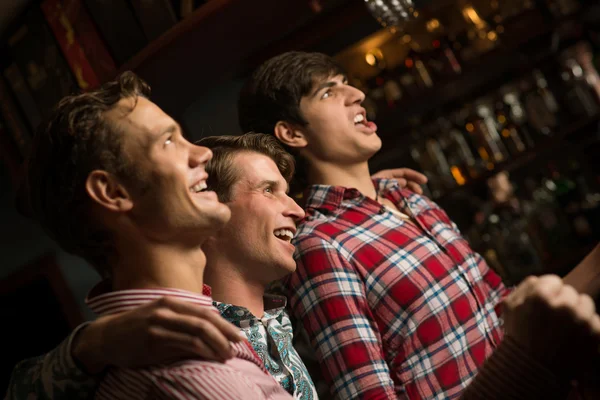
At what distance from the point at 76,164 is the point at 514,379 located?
66cm

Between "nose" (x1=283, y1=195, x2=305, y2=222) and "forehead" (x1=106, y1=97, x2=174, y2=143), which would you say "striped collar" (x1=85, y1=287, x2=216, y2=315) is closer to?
"forehead" (x1=106, y1=97, x2=174, y2=143)

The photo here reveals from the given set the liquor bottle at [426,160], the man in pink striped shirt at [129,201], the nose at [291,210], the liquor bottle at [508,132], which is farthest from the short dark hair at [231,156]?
the liquor bottle at [508,132]

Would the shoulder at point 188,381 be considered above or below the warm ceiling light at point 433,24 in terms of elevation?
below

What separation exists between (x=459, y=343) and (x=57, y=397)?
2.88ft

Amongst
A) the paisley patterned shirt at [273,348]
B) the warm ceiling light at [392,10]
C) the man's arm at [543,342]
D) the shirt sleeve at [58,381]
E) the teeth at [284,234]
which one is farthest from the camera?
the warm ceiling light at [392,10]

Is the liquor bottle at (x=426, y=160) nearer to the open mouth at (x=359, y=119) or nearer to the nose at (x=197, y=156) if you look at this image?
the open mouth at (x=359, y=119)

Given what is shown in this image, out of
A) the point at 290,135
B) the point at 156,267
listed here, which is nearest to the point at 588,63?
the point at 290,135

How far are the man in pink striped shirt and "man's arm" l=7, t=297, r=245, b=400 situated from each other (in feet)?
0.14

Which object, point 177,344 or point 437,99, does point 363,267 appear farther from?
point 437,99

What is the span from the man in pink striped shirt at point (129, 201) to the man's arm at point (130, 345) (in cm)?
4

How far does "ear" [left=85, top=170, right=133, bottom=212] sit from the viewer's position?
3.53ft

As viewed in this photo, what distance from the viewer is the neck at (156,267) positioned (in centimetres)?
107

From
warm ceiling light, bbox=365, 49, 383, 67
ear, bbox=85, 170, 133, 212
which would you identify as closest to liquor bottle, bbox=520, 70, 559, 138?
warm ceiling light, bbox=365, 49, 383, 67

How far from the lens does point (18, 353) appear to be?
345cm
